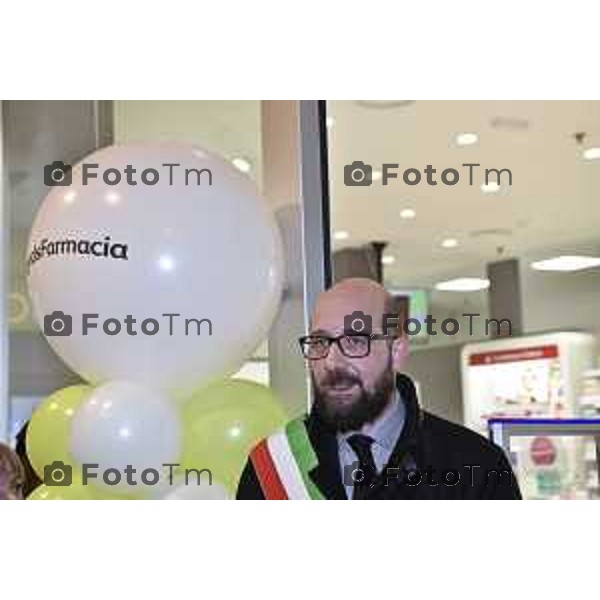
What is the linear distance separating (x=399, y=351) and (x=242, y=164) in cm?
55

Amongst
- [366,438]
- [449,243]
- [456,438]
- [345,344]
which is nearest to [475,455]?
[456,438]

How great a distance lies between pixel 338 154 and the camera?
9.52 ft

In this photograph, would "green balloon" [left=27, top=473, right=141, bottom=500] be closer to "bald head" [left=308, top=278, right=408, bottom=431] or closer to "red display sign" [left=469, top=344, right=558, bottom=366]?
"bald head" [left=308, top=278, right=408, bottom=431]

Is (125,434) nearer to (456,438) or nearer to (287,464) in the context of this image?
(287,464)

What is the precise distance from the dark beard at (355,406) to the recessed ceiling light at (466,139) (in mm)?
579

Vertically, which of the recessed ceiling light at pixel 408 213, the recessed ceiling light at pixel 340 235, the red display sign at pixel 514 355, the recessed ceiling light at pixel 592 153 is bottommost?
the red display sign at pixel 514 355

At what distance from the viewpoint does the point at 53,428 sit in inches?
97.7

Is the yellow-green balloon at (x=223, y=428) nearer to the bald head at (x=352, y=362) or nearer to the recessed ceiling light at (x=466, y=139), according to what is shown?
the bald head at (x=352, y=362)

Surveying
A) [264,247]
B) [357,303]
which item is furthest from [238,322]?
[357,303]

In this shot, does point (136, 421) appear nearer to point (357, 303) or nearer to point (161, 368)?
point (161, 368)

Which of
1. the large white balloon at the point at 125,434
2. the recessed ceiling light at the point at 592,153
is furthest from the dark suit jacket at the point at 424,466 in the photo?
the recessed ceiling light at the point at 592,153

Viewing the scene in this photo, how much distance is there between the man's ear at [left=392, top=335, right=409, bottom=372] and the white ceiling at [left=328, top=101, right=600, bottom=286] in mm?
234

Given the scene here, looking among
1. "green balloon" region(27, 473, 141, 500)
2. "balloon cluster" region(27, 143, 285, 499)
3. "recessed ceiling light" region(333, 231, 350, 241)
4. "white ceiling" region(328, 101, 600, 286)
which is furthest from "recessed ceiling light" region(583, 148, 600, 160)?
"green balloon" region(27, 473, 141, 500)

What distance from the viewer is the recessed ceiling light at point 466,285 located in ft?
9.54
